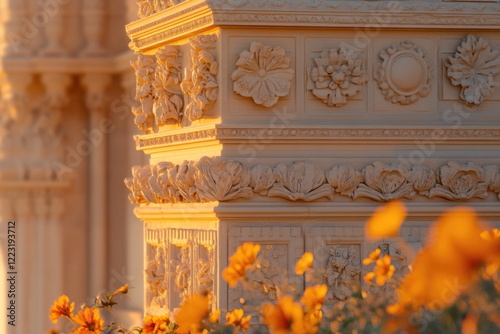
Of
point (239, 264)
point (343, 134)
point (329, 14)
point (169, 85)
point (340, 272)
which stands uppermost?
point (329, 14)

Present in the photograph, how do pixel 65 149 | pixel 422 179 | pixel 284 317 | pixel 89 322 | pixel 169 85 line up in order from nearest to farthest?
pixel 284 317
pixel 89 322
pixel 422 179
pixel 169 85
pixel 65 149

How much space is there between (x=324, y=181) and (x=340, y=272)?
325 mm

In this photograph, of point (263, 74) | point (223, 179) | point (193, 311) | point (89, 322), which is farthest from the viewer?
point (263, 74)

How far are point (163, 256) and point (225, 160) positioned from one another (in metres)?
0.77

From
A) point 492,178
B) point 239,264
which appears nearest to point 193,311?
point 239,264

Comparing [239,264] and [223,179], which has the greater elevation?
[223,179]

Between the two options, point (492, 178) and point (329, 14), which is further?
point (492, 178)

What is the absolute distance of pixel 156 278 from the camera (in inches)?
232

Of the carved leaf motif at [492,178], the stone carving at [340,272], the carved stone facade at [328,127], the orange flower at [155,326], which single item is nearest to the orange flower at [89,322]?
the orange flower at [155,326]

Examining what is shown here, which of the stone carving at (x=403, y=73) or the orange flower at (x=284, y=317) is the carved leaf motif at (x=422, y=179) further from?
the orange flower at (x=284, y=317)

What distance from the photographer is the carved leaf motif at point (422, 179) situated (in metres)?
5.43

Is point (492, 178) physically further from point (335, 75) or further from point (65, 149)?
point (65, 149)

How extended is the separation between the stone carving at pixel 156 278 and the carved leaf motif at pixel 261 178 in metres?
0.71

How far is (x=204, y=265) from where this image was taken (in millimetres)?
5402
